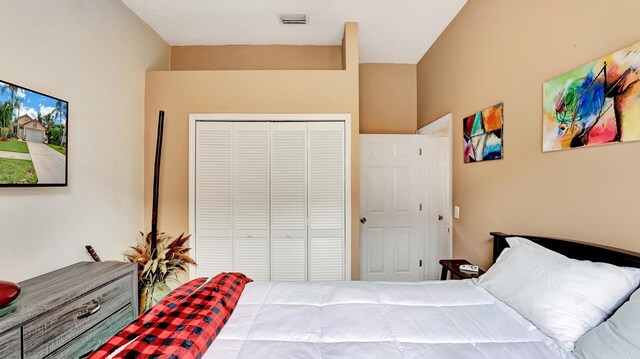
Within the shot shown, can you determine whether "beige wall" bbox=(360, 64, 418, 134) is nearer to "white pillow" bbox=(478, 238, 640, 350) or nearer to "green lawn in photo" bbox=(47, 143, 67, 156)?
"white pillow" bbox=(478, 238, 640, 350)

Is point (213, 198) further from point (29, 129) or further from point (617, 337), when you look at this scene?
point (617, 337)

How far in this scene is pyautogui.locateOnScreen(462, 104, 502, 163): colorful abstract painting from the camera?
193 centimetres

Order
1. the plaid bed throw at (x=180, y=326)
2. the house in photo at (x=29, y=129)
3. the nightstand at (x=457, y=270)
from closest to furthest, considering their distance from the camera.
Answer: the plaid bed throw at (x=180, y=326), the house in photo at (x=29, y=129), the nightstand at (x=457, y=270)

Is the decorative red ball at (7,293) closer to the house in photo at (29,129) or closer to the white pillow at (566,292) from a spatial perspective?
the house in photo at (29,129)

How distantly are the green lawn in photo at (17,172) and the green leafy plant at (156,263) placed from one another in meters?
0.95

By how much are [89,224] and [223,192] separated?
1.03 m

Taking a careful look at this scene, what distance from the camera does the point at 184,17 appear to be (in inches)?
101

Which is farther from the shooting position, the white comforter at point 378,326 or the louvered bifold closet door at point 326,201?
the louvered bifold closet door at point 326,201

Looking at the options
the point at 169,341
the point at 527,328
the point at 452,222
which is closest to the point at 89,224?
the point at 169,341

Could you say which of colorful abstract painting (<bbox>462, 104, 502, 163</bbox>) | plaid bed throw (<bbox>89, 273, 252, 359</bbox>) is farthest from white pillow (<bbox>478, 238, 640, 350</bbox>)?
plaid bed throw (<bbox>89, 273, 252, 359</bbox>)

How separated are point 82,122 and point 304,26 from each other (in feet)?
6.93

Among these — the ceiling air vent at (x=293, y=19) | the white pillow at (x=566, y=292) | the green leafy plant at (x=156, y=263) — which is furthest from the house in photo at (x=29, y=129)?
the white pillow at (x=566, y=292)

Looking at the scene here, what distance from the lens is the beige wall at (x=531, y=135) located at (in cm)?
118

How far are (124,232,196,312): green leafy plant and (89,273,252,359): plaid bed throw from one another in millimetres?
1049
